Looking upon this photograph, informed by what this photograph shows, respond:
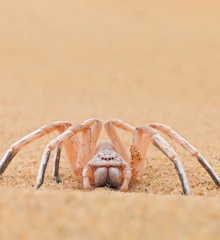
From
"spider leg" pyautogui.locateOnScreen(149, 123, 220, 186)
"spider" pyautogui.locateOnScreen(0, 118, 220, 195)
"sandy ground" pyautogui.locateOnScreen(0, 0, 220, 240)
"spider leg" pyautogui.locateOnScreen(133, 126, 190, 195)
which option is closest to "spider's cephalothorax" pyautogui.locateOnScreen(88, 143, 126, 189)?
"spider" pyautogui.locateOnScreen(0, 118, 220, 195)

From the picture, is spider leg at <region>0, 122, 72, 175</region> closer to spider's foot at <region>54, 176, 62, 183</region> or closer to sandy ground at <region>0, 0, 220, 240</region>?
sandy ground at <region>0, 0, 220, 240</region>

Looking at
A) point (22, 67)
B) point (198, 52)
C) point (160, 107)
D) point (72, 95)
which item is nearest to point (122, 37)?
point (198, 52)

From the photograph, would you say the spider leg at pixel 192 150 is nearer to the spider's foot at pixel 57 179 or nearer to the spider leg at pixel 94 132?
the spider leg at pixel 94 132

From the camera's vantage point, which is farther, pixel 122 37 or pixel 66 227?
pixel 122 37

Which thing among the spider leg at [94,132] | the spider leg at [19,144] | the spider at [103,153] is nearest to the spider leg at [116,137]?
the spider at [103,153]

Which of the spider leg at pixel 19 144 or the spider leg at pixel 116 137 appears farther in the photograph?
the spider leg at pixel 116 137

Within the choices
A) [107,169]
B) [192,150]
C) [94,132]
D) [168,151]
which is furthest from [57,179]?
[192,150]

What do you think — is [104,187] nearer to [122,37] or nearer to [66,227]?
[66,227]
